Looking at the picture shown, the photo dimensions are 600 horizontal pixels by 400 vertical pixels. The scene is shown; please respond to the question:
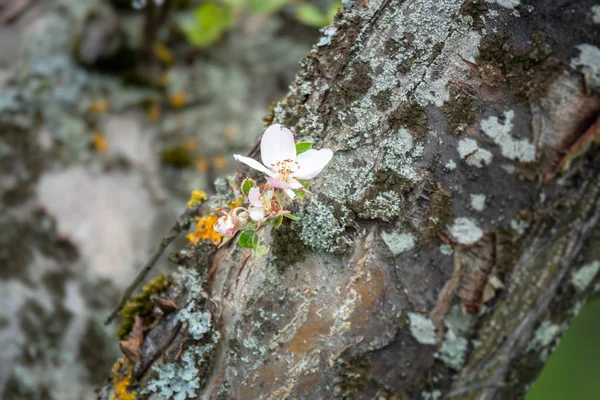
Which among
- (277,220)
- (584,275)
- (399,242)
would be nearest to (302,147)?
(277,220)

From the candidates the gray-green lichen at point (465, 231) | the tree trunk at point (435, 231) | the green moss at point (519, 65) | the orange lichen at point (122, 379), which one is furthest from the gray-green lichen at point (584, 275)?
the orange lichen at point (122, 379)

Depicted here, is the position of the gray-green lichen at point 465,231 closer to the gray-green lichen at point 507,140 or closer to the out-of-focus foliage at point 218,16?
the gray-green lichen at point 507,140

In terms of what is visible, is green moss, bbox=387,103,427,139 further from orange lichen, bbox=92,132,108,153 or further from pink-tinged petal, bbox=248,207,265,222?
orange lichen, bbox=92,132,108,153

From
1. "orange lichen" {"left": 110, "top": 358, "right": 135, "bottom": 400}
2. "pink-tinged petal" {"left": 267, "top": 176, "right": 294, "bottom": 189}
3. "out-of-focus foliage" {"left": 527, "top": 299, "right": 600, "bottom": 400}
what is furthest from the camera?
"out-of-focus foliage" {"left": 527, "top": 299, "right": 600, "bottom": 400}

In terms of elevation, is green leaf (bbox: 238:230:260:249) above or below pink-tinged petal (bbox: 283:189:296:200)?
below

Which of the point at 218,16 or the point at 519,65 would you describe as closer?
the point at 519,65

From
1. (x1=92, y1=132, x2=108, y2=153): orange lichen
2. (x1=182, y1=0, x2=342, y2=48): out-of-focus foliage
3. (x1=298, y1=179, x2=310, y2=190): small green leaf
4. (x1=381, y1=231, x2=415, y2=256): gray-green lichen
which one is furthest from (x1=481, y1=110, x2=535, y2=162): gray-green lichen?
(x1=92, y1=132, x2=108, y2=153): orange lichen

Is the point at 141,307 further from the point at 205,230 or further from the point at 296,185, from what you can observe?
the point at 296,185
